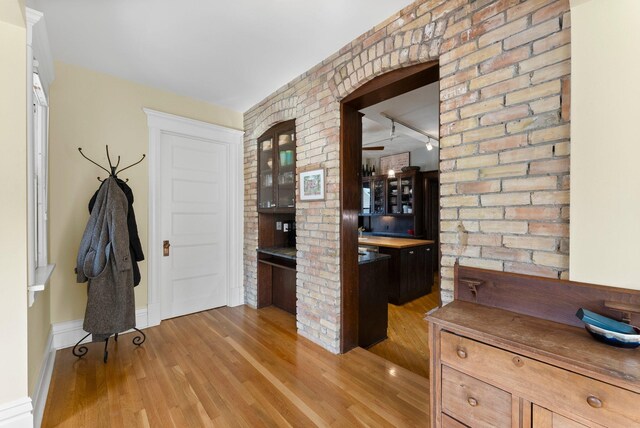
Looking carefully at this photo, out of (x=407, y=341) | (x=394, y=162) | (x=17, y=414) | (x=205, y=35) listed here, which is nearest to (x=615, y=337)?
(x=407, y=341)

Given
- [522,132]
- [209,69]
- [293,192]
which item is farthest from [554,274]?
[209,69]

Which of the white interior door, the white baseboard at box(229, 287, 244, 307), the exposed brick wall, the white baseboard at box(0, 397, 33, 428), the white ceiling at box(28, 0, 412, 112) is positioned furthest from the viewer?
the white baseboard at box(229, 287, 244, 307)

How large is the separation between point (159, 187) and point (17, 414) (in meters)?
2.27

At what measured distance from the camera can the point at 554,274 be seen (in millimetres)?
1393

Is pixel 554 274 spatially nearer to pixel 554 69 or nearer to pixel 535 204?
pixel 535 204

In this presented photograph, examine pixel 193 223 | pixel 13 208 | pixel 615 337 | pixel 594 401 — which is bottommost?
pixel 594 401

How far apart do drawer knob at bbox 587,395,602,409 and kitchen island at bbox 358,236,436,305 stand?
119 inches

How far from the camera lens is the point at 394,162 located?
7301 mm

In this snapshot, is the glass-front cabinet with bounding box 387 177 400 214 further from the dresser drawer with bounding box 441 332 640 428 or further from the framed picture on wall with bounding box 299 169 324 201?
the dresser drawer with bounding box 441 332 640 428

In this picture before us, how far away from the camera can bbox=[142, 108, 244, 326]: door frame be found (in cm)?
328

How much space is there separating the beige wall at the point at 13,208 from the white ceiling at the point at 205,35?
1.93 ft

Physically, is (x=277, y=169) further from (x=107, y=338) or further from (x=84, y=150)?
(x=107, y=338)

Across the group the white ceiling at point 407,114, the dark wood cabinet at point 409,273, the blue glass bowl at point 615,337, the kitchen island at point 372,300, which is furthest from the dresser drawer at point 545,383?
the dark wood cabinet at point 409,273

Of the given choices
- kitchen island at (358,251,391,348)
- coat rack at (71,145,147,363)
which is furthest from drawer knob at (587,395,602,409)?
coat rack at (71,145,147,363)
